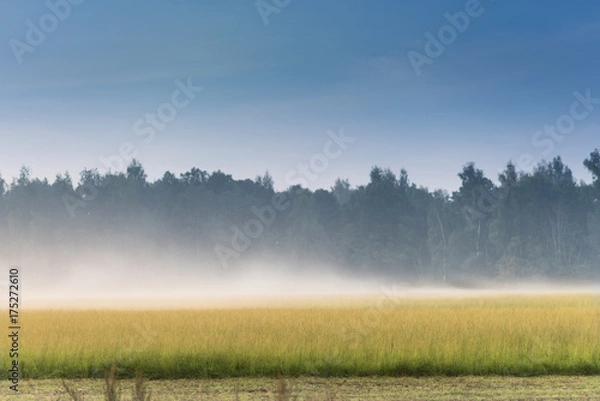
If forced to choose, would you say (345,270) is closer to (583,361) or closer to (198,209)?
(198,209)

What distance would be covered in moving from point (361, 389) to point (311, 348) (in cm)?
313

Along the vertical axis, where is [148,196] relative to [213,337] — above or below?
above

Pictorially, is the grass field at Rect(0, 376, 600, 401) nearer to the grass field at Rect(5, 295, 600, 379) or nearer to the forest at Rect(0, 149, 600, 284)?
the grass field at Rect(5, 295, 600, 379)

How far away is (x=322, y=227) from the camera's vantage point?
99125mm

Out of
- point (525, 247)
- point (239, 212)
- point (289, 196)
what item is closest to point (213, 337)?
point (525, 247)

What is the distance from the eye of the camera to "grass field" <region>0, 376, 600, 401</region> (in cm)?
1473

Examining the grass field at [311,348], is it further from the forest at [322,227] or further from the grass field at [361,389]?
the forest at [322,227]

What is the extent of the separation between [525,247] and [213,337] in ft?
233

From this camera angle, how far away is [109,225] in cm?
9406

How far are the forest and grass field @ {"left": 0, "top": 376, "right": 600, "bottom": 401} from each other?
71358 millimetres

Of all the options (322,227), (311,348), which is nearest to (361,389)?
(311,348)

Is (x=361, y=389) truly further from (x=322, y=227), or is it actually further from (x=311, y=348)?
(x=322, y=227)

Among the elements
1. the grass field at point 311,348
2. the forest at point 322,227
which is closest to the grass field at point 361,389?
the grass field at point 311,348

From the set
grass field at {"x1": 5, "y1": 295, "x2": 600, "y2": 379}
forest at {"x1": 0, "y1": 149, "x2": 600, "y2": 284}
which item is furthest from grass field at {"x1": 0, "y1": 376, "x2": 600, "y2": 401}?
forest at {"x1": 0, "y1": 149, "x2": 600, "y2": 284}
